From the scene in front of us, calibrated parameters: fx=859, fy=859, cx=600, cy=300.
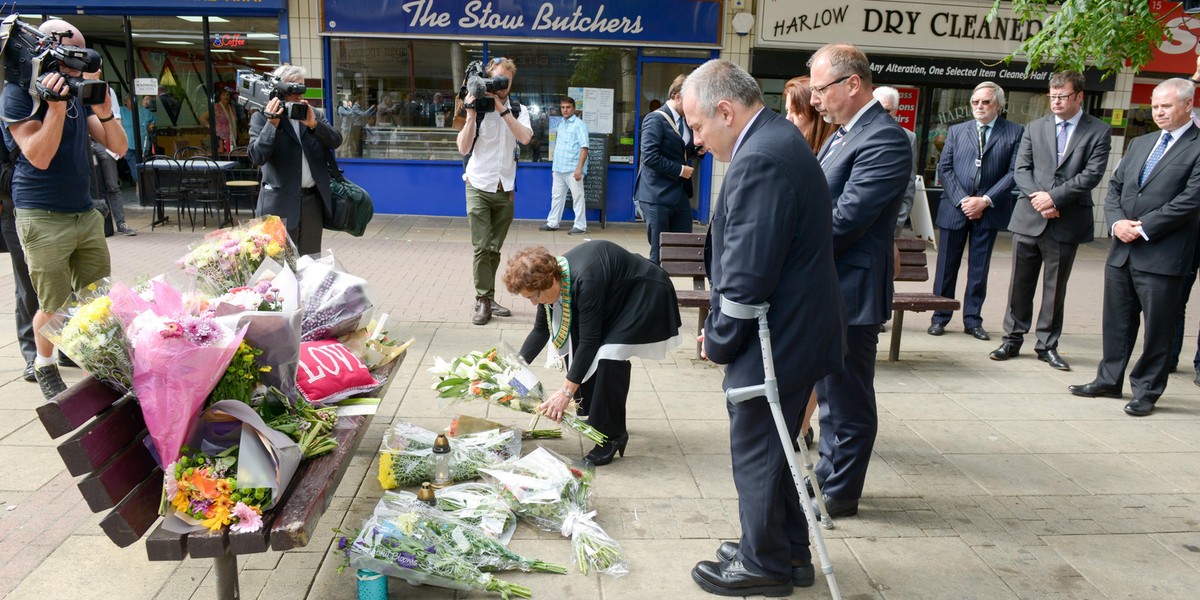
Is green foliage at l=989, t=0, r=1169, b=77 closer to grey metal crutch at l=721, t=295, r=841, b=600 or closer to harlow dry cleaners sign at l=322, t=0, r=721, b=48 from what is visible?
grey metal crutch at l=721, t=295, r=841, b=600

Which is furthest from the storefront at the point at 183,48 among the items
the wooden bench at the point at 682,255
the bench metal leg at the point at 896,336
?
the bench metal leg at the point at 896,336

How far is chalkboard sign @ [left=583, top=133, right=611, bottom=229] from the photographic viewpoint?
41.3 ft

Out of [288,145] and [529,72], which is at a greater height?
[529,72]

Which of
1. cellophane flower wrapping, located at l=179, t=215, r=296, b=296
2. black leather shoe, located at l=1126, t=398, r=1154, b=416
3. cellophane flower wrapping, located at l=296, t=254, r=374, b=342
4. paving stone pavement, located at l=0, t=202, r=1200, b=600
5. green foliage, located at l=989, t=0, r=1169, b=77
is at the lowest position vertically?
paving stone pavement, located at l=0, t=202, r=1200, b=600

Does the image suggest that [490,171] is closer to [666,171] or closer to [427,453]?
[666,171]

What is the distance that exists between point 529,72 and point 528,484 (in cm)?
1006

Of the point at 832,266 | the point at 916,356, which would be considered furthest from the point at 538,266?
the point at 916,356

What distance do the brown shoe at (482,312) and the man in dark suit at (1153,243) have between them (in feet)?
14.3

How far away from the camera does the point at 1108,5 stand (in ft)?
19.0

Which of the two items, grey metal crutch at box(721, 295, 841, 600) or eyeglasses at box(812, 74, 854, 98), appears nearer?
grey metal crutch at box(721, 295, 841, 600)

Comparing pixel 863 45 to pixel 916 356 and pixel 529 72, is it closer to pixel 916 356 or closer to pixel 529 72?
pixel 529 72

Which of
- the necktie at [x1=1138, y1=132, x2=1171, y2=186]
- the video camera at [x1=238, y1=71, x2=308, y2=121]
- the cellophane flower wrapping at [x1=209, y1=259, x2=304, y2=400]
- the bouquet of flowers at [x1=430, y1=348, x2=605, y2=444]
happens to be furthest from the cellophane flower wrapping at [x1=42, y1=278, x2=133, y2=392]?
the necktie at [x1=1138, y1=132, x2=1171, y2=186]

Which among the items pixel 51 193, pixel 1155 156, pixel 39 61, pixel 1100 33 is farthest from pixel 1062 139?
pixel 51 193

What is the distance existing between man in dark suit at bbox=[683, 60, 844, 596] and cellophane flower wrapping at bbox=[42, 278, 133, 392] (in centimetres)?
185
